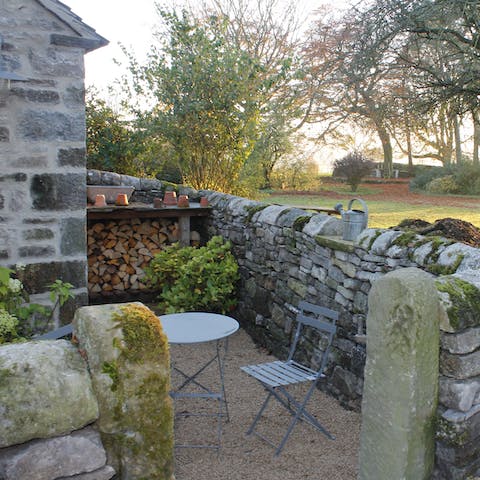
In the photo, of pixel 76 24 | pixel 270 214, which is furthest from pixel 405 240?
pixel 76 24

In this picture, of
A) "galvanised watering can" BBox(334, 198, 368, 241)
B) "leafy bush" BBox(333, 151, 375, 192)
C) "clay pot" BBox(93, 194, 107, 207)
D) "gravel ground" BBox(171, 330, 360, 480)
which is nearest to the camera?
"gravel ground" BBox(171, 330, 360, 480)

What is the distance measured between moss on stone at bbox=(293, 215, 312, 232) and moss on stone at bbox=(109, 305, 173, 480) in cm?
249

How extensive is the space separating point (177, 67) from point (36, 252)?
5.20 meters

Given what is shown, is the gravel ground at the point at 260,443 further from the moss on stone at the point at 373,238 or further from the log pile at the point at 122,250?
the log pile at the point at 122,250

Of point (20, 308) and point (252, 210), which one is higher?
point (252, 210)

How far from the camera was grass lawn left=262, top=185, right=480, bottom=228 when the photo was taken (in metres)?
9.94

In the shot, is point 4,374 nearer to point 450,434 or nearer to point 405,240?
point 450,434

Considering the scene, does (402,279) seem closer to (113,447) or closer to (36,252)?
(113,447)

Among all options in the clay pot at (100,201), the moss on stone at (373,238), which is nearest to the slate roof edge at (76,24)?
the clay pot at (100,201)

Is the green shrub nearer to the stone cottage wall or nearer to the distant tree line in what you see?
the distant tree line

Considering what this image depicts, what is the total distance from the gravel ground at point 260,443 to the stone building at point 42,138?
1.50 m

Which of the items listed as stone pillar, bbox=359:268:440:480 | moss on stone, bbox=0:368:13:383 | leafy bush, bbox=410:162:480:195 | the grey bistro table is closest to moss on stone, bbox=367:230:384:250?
the grey bistro table

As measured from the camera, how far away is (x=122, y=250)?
6.33 metres

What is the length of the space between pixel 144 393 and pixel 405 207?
1139cm
